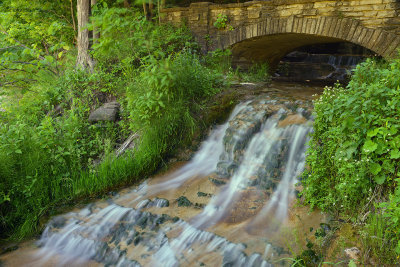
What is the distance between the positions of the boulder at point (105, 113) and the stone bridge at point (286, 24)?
3.75 meters

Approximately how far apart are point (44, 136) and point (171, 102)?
1907mm

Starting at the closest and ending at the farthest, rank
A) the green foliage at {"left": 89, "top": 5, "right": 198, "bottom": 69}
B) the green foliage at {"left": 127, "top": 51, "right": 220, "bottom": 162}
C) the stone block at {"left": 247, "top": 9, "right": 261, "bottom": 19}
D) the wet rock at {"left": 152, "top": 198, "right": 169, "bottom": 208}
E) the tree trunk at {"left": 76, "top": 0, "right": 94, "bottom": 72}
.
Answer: the wet rock at {"left": 152, "top": 198, "right": 169, "bottom": 208} < the green foliage at {"left": 89, "top": 5, "right": 198, "bottom": 69} < the green foliage at {"left": 127, "top": 51, "right": 220, "bottom": 162} < the tree trunk at {"left": 76, "top": 0, "right": 94, "bottom": 72} < the stone block at {"left": 247, "top": 9, "right": 261, "bottom": 19}

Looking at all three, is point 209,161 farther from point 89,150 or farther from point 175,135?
point 89,150

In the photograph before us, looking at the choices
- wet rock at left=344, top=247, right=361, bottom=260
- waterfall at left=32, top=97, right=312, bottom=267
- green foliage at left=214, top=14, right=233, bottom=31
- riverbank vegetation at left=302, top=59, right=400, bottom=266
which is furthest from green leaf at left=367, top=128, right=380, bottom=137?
green foliage at left=214, top=14, right=233, bottom=31

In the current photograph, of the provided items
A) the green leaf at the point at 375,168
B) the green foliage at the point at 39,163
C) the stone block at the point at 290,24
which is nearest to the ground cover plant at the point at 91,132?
the green foliage at the point at 39,163

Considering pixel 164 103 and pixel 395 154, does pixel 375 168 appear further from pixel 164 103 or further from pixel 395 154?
pixel 164 103

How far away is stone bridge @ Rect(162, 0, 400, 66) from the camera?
5594 millimetres

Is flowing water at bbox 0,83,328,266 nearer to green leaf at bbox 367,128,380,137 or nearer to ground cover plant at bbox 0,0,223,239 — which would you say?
ground cover plant at bbox 0,0,223,239

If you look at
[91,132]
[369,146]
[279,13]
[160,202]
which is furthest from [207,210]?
[279,13]

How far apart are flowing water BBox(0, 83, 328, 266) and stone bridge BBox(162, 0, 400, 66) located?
2375mm

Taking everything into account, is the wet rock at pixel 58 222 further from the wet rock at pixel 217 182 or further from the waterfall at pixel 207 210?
the wet rock at pixel 217 182

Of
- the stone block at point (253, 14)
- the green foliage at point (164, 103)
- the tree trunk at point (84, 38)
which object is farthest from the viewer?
the stone block at point (253, 14)

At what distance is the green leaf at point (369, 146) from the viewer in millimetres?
2539

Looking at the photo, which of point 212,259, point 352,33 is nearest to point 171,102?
point 212,259
